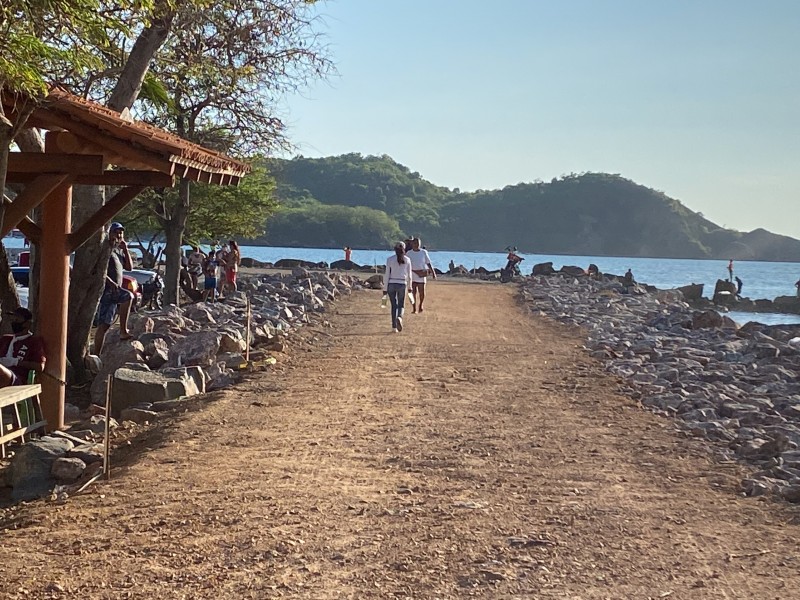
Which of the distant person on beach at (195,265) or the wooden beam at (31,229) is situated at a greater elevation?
the wooden beam at (31,229)

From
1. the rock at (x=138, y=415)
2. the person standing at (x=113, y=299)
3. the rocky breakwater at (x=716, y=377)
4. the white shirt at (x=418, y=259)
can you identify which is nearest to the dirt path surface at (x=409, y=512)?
the rocky breakwater at (x=716, y=377)

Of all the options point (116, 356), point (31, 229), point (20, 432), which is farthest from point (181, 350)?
point (20, 432)

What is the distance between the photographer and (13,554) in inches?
239

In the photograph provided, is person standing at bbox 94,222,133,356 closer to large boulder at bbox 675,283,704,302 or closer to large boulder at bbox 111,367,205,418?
large boulder at bbox 111,367,205,418

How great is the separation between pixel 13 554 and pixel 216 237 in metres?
29.0

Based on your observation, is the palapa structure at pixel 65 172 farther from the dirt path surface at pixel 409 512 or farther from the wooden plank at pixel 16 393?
the dirt path surface at pixel 409 512

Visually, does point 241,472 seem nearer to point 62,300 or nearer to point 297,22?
point 62,300

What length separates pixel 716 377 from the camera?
47.8ft

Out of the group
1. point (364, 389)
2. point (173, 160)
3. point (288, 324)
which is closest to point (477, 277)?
point (288, 324)

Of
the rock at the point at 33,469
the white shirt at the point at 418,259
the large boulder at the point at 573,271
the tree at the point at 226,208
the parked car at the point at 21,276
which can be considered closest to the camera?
the rock at the point at 33,469

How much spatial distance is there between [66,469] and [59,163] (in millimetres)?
2535

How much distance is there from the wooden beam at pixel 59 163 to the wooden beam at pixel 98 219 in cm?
119

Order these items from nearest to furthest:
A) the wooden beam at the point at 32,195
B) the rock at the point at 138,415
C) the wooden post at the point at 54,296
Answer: the wooden beam at the point at 32,195 < the wooden post at the point at 54,296 < the rock at the point at 138,415

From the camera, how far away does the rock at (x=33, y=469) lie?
27.1 ft
